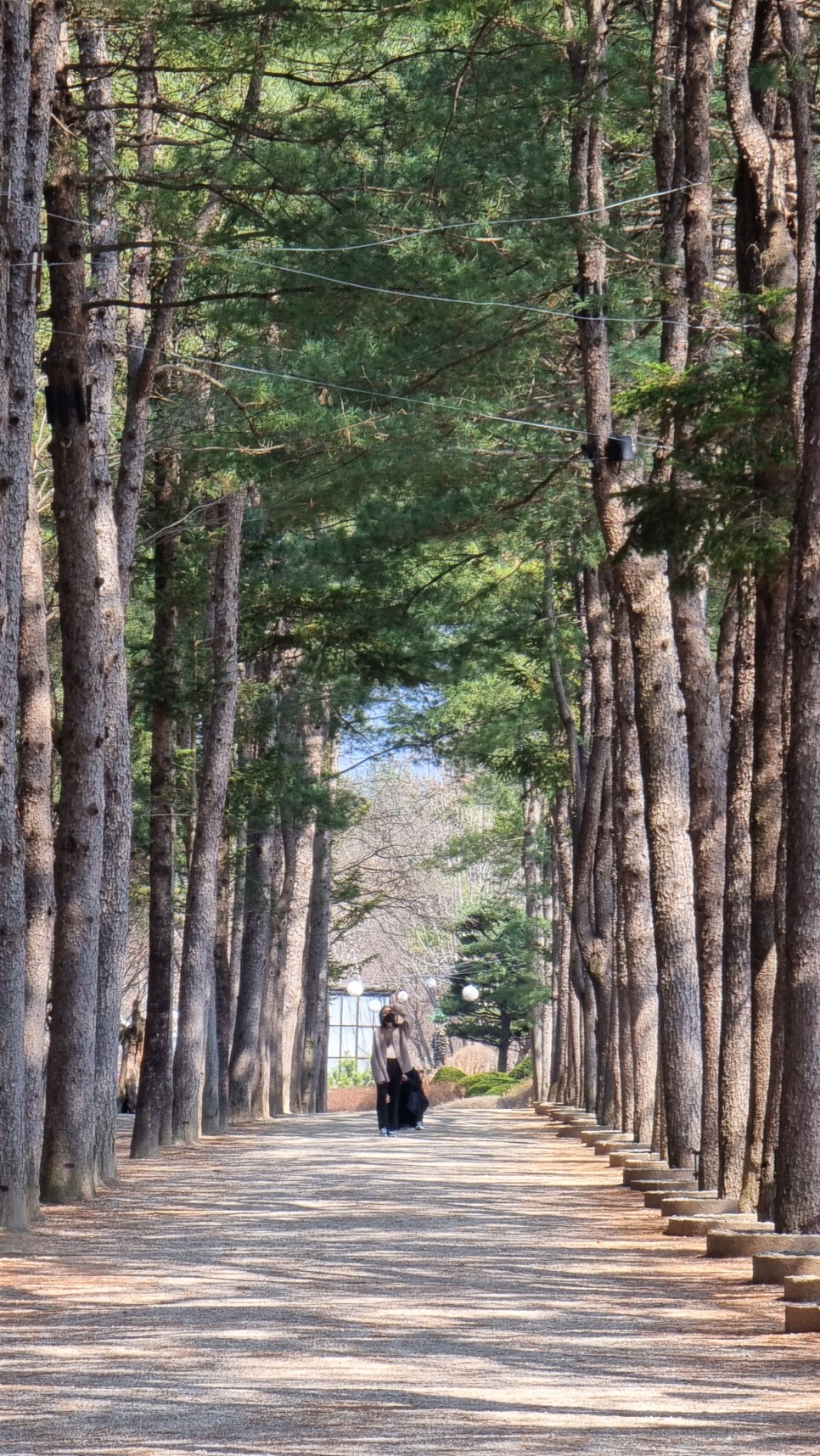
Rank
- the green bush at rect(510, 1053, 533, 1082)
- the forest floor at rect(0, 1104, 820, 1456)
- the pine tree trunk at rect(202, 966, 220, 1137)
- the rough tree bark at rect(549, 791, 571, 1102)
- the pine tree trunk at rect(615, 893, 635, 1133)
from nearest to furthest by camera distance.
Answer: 1. the forest floor at rect(0, 1104, 820, 1456)
2. the pine tree trunk at rect(615, 893, 635, 1133)
3. the pine tree trunk at rect(202, 966, 220, 1137)
4. the rough tree bark at rect(549, 791, 571, 1102)
5. the green bush at rect(510, 1053, 533, 1082)

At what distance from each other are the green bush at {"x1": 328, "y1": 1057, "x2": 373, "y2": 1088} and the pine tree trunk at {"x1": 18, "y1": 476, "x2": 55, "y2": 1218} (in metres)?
51.8

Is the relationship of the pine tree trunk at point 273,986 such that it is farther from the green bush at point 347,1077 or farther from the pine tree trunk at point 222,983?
the green bush at point 347,1077

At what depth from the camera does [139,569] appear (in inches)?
899

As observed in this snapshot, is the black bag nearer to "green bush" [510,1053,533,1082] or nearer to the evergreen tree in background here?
"green bush" [510,1053,533,1082]

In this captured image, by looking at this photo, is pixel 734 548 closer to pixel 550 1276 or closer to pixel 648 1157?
pixel 550 1276

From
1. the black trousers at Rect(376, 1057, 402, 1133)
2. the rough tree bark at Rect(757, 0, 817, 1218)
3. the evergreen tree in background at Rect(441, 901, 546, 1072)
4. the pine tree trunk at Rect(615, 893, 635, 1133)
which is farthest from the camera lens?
the evergreen tree in background at Rect(441, 901, 546, 1072)

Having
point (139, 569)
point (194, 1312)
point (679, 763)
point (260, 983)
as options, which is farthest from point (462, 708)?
point (194, 1312)

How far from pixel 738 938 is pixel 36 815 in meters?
4.78

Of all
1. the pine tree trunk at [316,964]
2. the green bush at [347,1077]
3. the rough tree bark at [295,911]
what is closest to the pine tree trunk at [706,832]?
the rough tree bark at [295,911]

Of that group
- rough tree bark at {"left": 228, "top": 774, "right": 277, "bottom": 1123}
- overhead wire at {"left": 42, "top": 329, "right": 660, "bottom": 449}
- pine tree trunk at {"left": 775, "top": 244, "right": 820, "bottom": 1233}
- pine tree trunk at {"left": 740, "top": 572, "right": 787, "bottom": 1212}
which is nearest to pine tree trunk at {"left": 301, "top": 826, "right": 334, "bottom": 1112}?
rough tree bark at {"left": 228, "top": 774, "right": 277, "bottom": 1123}

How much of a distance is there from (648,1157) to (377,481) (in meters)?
6.39

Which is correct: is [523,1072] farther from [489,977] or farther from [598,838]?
[598,838]

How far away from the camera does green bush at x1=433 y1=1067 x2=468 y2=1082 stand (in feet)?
182

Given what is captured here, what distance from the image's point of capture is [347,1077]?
6794 cm
